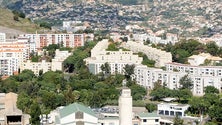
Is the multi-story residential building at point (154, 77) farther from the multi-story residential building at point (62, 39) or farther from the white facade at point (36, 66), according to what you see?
the multi-story residential building at point (62, 39)

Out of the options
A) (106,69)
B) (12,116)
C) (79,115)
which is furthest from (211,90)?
(79,115)

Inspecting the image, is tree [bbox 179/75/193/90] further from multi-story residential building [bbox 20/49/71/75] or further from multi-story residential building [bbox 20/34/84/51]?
multi-story residential building [bbox 20/34/84/51]

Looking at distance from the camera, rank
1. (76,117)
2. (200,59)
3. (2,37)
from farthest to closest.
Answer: (2,37) < (200,59) < (76,117)

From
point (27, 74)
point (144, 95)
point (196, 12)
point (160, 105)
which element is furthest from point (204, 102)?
point (196, 12)

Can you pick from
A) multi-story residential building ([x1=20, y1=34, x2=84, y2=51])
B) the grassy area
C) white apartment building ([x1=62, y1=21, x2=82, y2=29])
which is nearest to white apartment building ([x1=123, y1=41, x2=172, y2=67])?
multi-story residential building ([x1=20, y1=34, x2=84, y2=51])

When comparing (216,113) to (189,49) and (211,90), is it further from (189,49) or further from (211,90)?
(189,49)

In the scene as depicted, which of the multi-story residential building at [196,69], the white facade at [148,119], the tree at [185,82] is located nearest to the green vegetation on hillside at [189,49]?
the multi-story residential building at [196,69]
